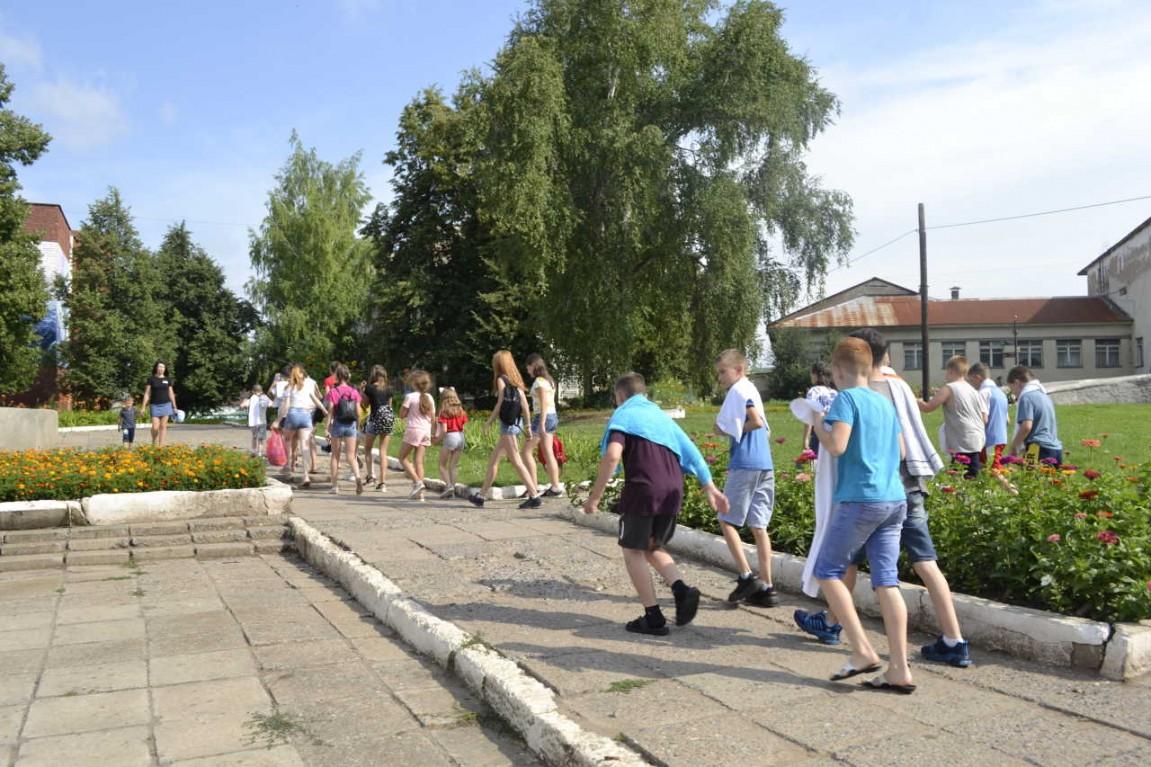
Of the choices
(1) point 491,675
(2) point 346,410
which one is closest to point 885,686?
(1) point 491,675

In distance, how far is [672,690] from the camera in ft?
15.1

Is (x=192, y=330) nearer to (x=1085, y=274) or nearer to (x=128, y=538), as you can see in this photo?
(x=128, y=538)

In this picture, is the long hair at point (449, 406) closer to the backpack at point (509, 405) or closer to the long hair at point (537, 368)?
the backpack at point (509, 405)

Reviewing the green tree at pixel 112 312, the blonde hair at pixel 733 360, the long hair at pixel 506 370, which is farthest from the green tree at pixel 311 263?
the blonde hair at pixel 733 360

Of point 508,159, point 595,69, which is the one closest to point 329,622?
point 508,159

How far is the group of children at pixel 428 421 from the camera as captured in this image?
11312 mm

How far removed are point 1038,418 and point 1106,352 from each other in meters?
63.2

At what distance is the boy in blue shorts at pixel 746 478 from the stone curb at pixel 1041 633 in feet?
2.13

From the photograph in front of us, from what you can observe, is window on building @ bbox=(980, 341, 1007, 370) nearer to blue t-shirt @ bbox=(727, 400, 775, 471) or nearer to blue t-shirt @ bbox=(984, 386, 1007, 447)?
blue t-shirt @ bbox=(984, 386, 1007, 447)

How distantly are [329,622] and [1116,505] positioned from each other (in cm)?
518

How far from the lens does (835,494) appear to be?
4723 mm

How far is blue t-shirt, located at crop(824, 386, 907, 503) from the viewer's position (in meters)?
4.59

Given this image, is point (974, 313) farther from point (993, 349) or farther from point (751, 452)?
point (751, 452)

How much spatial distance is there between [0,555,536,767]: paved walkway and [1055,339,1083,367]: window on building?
222 feet
